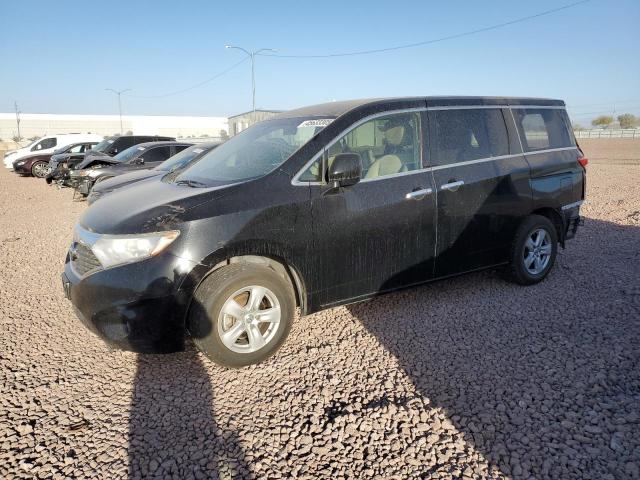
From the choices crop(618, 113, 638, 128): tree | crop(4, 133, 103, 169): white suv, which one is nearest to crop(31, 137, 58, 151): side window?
crop(4, 133, 103, 169): white suv

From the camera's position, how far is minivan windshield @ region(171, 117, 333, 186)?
355 centimetres

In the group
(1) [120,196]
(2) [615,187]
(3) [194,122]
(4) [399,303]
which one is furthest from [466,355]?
(3) [194,122]

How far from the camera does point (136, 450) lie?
2434 mm

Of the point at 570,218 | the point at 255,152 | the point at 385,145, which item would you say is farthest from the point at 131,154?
the point at 570,218

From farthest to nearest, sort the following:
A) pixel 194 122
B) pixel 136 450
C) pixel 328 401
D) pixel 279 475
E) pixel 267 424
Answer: pixel 194 122
pixel 328 401
pixel 267 424
pixel 136 450
pixel 279 475

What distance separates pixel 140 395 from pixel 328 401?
4.14 feet

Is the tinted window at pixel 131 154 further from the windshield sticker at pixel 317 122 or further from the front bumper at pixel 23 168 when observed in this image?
the front bumper at pixel 23 168

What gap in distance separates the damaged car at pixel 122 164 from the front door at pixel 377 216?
8382 mm

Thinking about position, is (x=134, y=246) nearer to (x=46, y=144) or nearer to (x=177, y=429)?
(x=177, y=429)

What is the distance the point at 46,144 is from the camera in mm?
20125

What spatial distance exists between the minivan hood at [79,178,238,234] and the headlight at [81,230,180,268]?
0.14 feet

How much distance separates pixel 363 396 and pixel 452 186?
2086mm

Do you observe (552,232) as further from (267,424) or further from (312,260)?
(267,424)

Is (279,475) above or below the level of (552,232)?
below
